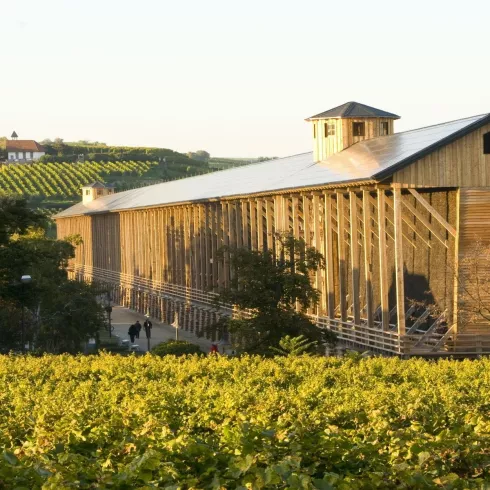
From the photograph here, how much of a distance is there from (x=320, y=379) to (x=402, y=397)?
4160 mm

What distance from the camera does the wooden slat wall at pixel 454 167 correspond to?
38500 millimetres

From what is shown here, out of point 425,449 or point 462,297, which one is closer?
point 425,449

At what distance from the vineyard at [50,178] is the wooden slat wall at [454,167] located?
132m

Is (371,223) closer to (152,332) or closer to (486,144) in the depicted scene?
(486,144)

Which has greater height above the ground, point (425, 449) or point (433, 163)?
point (433, 163)

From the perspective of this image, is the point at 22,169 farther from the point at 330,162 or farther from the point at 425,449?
the point at 425,449

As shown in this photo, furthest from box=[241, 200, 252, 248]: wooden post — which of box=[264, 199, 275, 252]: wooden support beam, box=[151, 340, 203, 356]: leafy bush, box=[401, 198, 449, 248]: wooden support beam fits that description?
box=[401, 198, 449, 248]: wooden support beam

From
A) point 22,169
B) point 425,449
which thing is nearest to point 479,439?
point 425,449

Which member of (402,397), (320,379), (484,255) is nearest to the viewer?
(402,397)

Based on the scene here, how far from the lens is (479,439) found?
39.3 ft

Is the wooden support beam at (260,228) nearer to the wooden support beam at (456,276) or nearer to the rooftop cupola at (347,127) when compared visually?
the rooftop cupola at (347,127)

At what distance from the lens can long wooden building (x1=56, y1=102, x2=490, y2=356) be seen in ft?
126

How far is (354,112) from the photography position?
57.0 meters

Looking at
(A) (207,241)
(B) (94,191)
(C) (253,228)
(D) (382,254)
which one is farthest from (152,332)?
(B) (94,191)
